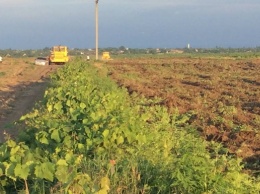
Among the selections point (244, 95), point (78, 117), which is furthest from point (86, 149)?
point (244, 95)

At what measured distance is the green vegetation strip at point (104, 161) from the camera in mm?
5574

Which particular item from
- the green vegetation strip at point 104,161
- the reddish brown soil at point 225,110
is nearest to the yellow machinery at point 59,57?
the reddish brown soil at point 225,110

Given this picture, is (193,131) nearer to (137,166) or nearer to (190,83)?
(137,166)

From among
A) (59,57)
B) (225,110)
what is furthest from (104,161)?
(59,57)

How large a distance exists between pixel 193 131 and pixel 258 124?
1976 millimetres

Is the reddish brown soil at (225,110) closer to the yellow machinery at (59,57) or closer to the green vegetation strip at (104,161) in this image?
the green vegetation strip at (104,161)

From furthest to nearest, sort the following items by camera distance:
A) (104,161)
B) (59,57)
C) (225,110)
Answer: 1. (59,57)
2. (225,110)
3. (104,161)

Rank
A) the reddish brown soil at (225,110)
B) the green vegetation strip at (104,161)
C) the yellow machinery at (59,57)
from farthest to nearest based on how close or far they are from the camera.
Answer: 1. the yellow machinery at (59,57)
2. the reddish brown soil at (225,110)
3. the green vegetation strip at (104,161)

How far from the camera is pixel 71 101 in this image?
34.2 ft

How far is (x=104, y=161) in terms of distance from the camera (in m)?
6.55

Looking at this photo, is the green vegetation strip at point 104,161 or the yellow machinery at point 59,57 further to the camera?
the yellow machinery at point 59,57

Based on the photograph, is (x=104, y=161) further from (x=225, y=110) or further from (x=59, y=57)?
(x=59, y=57)

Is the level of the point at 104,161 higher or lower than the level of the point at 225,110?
higher

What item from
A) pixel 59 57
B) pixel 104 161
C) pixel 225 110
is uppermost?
pixel 104 161
